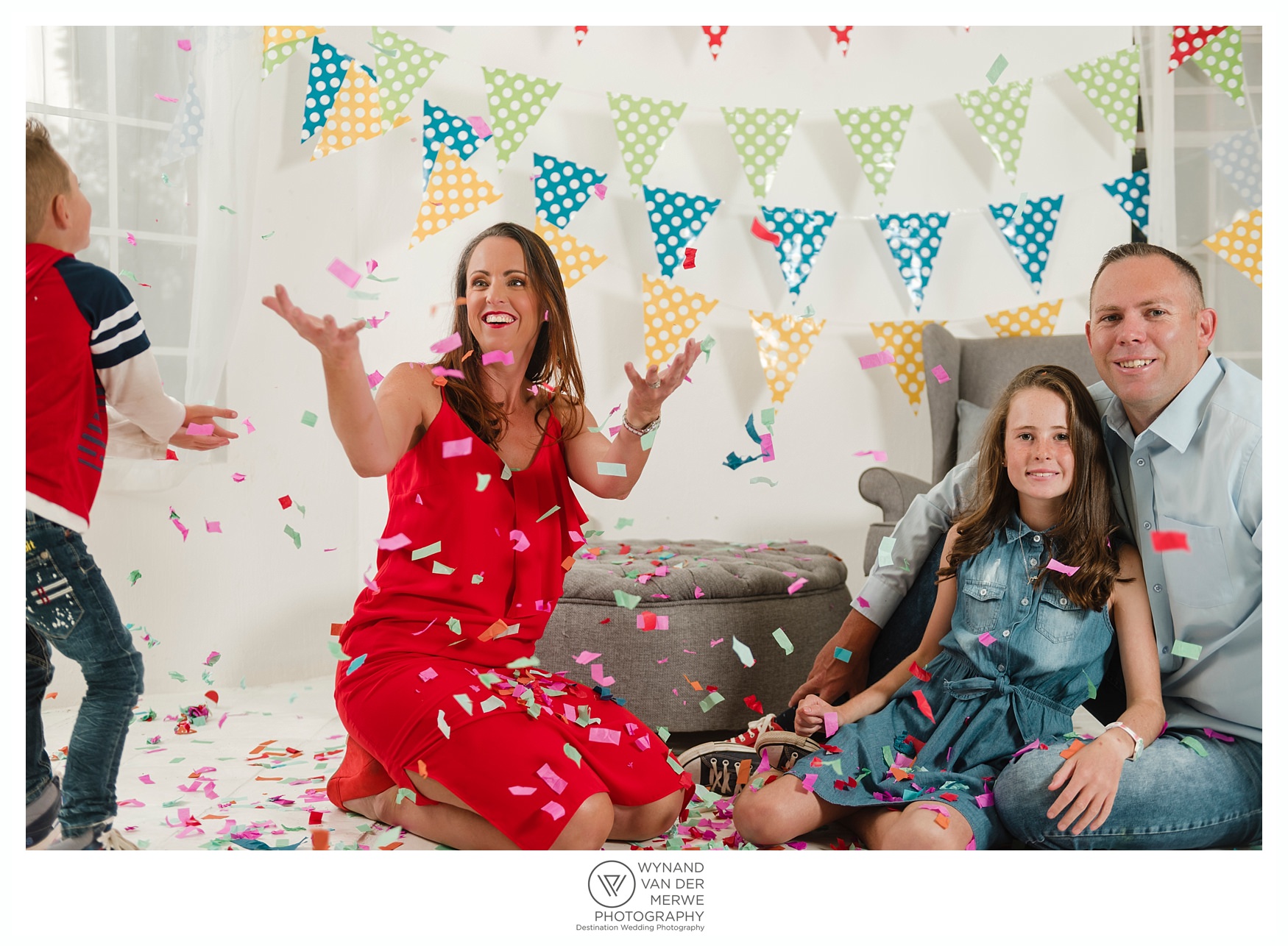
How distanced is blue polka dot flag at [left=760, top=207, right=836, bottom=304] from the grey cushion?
0.68m

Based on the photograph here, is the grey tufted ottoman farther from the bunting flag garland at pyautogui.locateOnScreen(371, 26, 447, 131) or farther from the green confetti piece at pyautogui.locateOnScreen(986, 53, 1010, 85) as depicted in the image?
the bunting flag garland at pyautogui.locateOnScreen(371, 26, 447, 131)

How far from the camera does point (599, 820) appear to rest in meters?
1.33

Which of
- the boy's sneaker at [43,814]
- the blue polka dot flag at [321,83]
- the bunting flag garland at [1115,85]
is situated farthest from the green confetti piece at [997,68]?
the boy's sneaker at [43,814]

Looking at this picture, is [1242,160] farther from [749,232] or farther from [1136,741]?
[1136,741]

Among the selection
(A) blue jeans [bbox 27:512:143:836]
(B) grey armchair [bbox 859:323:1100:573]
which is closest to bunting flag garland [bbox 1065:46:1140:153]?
(B) grey armchair [bbox 859:323:1100:573]

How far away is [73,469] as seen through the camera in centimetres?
119

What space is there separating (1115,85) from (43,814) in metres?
3.23

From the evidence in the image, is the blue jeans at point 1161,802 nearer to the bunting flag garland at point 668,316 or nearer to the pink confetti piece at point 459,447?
the pink confetti piece at point 459,447

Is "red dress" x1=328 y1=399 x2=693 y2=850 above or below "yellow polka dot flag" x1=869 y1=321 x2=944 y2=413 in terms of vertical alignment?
below

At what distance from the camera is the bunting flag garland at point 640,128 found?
119 inches

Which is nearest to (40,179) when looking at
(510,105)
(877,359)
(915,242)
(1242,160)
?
(510,105)

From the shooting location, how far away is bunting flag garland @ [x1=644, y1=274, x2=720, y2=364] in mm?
3105
